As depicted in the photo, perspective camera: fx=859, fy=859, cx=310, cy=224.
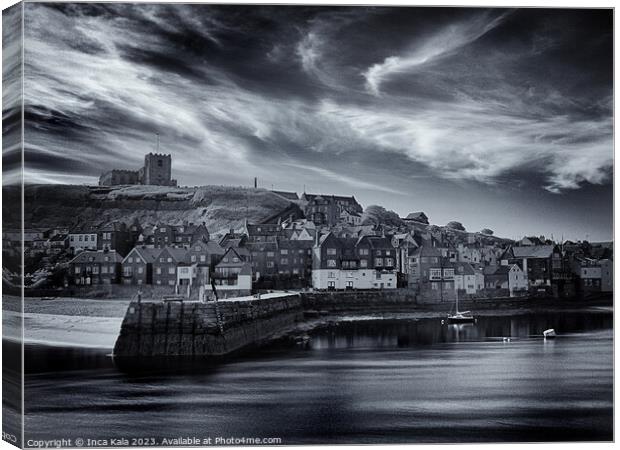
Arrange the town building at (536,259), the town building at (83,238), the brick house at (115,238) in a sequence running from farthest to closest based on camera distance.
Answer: the town building at (536,259) < the brick house at (115,238) < the town building at (83,238)

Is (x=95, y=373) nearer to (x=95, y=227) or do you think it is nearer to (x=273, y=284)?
(x=95, y=227)

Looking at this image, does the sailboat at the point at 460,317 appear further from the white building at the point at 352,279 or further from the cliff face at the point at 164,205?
the cliff face at the point at 164,205

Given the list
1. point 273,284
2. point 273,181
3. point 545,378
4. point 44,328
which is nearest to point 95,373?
point 44,328

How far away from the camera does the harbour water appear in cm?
770

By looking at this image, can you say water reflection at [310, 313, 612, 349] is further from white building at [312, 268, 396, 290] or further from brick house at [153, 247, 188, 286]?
brick house at [153, 247, 188, 286]

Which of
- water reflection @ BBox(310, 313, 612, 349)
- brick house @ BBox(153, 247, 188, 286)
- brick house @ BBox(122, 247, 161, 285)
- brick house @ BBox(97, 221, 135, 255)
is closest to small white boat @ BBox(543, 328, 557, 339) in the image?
water reflection @ BBox(310, 313, 612, 349)

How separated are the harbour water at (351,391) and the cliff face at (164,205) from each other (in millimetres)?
1296

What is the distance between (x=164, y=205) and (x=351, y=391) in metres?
2.55

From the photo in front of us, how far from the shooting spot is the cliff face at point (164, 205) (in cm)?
797

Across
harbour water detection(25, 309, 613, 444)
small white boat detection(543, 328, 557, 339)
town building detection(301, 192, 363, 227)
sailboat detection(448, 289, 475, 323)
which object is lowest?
harbour water detection(25, 309, 613, 444)

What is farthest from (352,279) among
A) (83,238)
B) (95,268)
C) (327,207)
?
(83,238)

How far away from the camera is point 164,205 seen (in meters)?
8.41

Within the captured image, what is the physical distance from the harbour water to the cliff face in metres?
1.30

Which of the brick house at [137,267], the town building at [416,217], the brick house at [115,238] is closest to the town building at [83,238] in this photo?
the brick house at [115,238]
